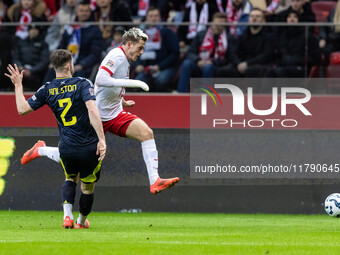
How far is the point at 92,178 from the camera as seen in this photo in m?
9.55

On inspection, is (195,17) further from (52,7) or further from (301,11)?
(52,7)

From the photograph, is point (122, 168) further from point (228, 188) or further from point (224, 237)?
point (224, 237)

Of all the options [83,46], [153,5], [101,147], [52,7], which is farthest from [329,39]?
[101,147]

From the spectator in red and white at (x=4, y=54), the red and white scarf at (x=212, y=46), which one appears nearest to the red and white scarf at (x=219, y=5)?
the red and white scarf at (x=212, y=46)

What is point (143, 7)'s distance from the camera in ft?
46.6

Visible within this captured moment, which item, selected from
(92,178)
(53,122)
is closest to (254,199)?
(53,122)

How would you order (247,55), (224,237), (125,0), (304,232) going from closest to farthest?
(224,237) → (304,232) → (247,55) → (125,0)

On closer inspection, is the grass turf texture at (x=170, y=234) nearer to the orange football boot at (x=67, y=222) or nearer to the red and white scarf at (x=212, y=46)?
the orange football boot at (x=67, y=222)

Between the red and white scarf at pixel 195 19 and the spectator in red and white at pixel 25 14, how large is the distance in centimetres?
254

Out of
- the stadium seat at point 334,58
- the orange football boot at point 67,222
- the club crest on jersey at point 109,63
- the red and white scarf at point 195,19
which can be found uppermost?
the red and white scarf at point 195,19

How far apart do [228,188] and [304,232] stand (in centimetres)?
439

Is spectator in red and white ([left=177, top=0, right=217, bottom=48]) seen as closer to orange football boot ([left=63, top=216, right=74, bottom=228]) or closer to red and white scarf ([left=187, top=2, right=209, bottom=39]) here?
red and white scarf ([left=187, top=2, right=209, bottom=39])

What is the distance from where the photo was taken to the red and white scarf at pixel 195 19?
12.9 metres

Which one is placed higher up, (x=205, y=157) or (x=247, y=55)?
(x=247, y=55)
